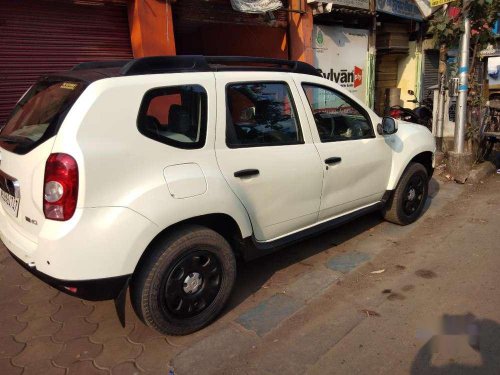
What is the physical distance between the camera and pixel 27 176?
92.7 inches

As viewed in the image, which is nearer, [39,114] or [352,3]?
[39,114]

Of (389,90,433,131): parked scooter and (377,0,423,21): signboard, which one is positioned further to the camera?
(377,0,423,21): signboard

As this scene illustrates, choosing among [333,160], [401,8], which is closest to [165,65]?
[333,160]

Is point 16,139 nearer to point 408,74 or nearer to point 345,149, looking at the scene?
point 345,149

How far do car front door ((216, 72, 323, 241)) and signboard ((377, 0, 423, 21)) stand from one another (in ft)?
28.0

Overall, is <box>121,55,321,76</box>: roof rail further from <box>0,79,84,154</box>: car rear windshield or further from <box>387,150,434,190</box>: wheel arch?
<box>387,150,434,190</box>: wheel arch

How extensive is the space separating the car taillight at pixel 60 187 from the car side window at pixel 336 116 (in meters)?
2.00

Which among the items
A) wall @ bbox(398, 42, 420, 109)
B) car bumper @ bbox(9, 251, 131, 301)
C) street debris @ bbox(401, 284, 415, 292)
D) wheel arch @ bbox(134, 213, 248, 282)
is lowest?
street debris @ bbox(401, 284, 415, 292)

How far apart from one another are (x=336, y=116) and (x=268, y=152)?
1.03 metres

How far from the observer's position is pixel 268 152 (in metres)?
2.97

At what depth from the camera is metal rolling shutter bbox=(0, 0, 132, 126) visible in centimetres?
551

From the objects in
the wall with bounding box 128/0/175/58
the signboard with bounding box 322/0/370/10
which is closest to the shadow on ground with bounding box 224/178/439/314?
the wall with bounding box 128/0/175/58

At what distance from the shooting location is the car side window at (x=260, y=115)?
285cm

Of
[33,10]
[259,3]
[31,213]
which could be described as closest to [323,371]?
[31,213]
